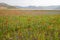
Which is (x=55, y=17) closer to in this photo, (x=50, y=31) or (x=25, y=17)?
(x=50, y=31)

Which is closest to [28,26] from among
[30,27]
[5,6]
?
[30,27]

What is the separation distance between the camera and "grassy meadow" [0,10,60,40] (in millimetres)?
1521

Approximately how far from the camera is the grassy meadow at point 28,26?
4.99ft

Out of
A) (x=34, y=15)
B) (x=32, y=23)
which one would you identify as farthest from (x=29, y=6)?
(x=32, y=23)

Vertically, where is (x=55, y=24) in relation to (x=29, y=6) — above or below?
below

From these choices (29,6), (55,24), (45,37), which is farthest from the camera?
(29,6)

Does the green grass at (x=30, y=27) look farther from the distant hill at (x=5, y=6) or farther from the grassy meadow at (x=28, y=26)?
the distant hill at (x=5, y=6)

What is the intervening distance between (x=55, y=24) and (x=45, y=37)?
236 mm

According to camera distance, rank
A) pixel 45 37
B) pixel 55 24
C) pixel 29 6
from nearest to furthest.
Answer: pixel 45 37 < pixel 55 24 < pixel 29 6

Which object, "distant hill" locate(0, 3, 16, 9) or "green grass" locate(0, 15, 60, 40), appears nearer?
"green grass" locate(0, 15, 60, 40)

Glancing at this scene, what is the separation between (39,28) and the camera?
5.21 feet

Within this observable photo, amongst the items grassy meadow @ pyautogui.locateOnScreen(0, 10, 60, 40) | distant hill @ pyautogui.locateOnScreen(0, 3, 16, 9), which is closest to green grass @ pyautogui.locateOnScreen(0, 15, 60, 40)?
grassy meadow @ pyautogui.locateOnScreen(0, 10, 60, 40)

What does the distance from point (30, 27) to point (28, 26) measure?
0.09 ft

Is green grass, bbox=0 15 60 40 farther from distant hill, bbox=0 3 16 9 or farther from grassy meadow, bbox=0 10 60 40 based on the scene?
distant hill, bbox=0 3 16 9
